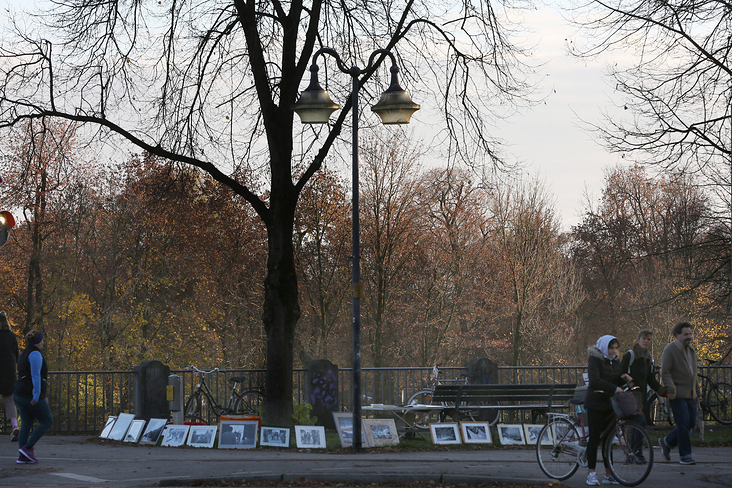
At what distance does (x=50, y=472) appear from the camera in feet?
33.1

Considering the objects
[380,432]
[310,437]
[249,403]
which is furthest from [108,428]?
[380,432]

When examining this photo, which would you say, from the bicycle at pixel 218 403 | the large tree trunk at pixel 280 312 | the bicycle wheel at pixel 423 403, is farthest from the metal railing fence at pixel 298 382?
the large tree trunk at pixel 280 312

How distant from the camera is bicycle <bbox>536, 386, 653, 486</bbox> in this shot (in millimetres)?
8906

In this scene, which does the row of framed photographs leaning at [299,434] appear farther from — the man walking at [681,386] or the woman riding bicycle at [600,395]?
the woman riding bicycle at [600,395]

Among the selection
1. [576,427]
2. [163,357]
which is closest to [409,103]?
Result: [576,427]

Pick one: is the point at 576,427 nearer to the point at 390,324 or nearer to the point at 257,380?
the point at 257,380

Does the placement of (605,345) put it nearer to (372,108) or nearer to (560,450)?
(560,450)

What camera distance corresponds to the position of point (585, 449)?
944 centimetres

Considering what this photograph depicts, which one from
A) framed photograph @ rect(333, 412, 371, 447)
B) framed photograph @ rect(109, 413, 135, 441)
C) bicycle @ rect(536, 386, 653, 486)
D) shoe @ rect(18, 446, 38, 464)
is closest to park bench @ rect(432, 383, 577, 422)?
framed photograph @ rect(333, 412, 371, 447)

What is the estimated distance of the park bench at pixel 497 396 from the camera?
1407 cm

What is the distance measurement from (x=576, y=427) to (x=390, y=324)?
2819 cm

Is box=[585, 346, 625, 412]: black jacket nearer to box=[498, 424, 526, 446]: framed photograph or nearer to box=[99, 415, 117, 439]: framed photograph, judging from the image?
box=[498, 424, 526, 446]: framed photograph

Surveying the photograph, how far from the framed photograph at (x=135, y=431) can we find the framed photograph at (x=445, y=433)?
479cm

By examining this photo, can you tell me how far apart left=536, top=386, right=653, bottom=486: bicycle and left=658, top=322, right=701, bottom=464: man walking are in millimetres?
1898
